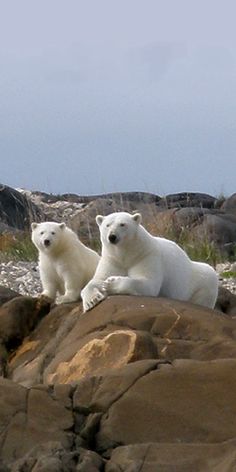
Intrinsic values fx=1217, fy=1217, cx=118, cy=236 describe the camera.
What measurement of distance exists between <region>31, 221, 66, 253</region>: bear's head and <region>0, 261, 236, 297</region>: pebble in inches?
134

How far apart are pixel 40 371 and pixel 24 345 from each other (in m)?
0.76

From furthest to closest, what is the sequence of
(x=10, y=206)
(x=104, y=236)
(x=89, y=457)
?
1. (x=10, y=206)
2. (x=104, y=236)
3. (x=89, y=457)

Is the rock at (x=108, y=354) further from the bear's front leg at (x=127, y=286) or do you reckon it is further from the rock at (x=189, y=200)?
the rock at (x=189, y=200)

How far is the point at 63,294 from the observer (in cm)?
1207

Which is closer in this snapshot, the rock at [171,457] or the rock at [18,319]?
the rock at [171,457]

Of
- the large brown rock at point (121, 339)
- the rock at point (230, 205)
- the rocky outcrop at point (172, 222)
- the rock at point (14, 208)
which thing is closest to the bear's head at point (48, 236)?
the large brown rock at point (121, 339)

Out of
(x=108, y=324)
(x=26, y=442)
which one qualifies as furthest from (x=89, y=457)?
(x=108, y=324)

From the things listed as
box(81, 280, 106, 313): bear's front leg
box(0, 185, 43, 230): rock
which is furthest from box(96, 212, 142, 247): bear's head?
box(0, 185, 43, 230): rock

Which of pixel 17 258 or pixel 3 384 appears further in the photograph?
pixel 17 258

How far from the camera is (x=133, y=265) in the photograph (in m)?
11.0

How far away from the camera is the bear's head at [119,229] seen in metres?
10.8

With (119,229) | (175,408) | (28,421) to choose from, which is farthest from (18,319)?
(175,408)

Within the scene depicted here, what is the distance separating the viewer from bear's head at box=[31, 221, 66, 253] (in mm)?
11867

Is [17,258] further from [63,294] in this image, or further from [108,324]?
[108,324]
